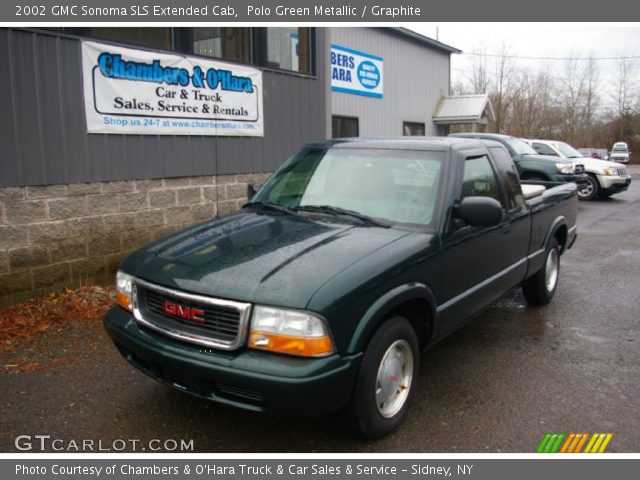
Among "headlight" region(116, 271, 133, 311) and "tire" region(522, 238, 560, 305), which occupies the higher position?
"headlight" region(116, 271, 133, 311)

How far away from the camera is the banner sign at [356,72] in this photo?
1488 cm

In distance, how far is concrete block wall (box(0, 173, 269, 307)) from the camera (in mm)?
5637

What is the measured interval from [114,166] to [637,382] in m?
5.61

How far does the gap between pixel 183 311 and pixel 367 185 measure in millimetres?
1691

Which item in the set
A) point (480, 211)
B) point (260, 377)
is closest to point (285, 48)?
point (480, 211)

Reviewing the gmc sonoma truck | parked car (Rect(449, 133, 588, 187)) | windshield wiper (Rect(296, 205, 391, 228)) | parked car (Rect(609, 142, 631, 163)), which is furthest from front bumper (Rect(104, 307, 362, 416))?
parked car (Rect(609, 142, 631, 163))

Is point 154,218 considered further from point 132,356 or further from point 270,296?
point 270,296

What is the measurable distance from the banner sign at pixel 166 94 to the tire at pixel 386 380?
4535 mm

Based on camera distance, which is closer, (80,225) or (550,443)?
A: (550,443)

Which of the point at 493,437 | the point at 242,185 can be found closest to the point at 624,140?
the point at 242,185

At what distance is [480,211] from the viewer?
12.2 ft

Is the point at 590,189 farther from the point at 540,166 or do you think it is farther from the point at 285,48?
the point at 285,48

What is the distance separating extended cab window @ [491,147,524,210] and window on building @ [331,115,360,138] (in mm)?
10146

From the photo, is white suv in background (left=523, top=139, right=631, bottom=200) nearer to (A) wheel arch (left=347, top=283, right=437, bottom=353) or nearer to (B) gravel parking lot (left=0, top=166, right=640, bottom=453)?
(B) gravel parking lot (left=0, top=166, right=640, bottom=453)
